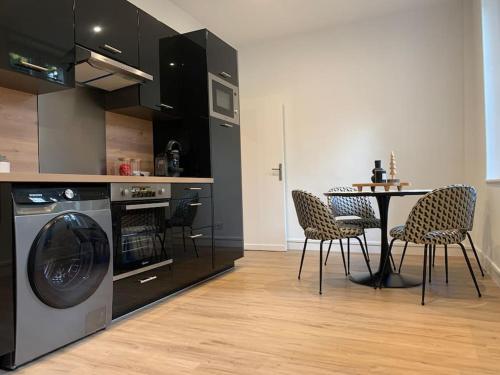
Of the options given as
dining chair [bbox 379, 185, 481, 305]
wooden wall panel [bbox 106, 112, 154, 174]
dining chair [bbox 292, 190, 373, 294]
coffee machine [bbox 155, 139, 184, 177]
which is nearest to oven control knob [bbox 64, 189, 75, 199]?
wooden wall panel [bbox 106, 112, 154, 174]

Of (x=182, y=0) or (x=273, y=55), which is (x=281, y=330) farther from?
(x=273, y=55)

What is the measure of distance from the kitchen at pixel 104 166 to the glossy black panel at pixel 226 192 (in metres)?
0.02

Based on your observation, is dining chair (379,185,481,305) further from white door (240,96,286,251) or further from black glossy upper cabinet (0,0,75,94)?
black glossy upper cabinet (0,0,75,94)

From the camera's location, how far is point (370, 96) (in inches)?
166

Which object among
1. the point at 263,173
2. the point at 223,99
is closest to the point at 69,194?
the point at 223,99

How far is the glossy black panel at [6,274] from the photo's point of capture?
153 cm

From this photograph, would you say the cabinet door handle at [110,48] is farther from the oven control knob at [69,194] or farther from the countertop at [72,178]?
the oven control knob at [69,194]

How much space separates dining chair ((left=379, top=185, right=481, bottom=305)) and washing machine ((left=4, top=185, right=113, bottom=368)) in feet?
6.21

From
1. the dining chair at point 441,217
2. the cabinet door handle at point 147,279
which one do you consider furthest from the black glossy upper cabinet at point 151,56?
the dining chair at point 441,217

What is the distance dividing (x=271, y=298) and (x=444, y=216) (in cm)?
126

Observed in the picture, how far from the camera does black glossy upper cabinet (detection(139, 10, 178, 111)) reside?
9.29 ft

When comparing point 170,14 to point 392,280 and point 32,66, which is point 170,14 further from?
point 392,280

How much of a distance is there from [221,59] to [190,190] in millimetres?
1369

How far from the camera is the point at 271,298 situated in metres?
2.59
